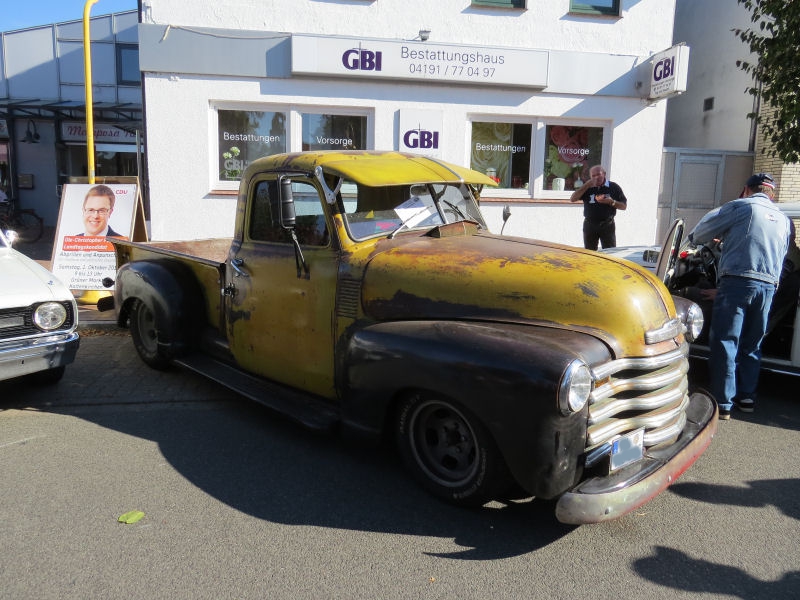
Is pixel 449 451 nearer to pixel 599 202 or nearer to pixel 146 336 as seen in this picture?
pixel 146 336

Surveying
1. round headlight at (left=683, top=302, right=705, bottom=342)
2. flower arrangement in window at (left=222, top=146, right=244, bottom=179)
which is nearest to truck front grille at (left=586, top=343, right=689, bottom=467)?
round headlight at (left=683, top=302, right=705, bottom=342)

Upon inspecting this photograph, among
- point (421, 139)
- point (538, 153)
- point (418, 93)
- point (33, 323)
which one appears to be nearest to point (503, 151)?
A: point (538, 153)

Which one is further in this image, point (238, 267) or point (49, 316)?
point (49, 316)

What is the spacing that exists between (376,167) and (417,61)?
245 inches

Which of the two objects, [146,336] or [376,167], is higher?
[376,167]

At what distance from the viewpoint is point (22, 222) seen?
17812 millimetres

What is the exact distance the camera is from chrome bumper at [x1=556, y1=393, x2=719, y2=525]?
274 centimetres

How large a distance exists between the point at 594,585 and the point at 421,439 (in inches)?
44.9

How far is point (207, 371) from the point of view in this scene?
188 inches

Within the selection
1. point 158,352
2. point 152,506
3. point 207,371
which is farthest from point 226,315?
point 152,506

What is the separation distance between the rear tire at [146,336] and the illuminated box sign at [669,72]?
8.16 m

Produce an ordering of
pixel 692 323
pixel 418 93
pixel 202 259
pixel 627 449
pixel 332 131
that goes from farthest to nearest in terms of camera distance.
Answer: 1. pixel 332 131
2. pixel 418 93
3. pixel 202 259
4. pixel 692 323
5. pixel 627 449

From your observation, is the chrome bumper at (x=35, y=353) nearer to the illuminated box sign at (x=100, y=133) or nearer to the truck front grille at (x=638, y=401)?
the truck front grille at (x=638, y=401)

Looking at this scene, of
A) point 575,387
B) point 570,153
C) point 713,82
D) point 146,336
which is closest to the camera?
point 575,387
